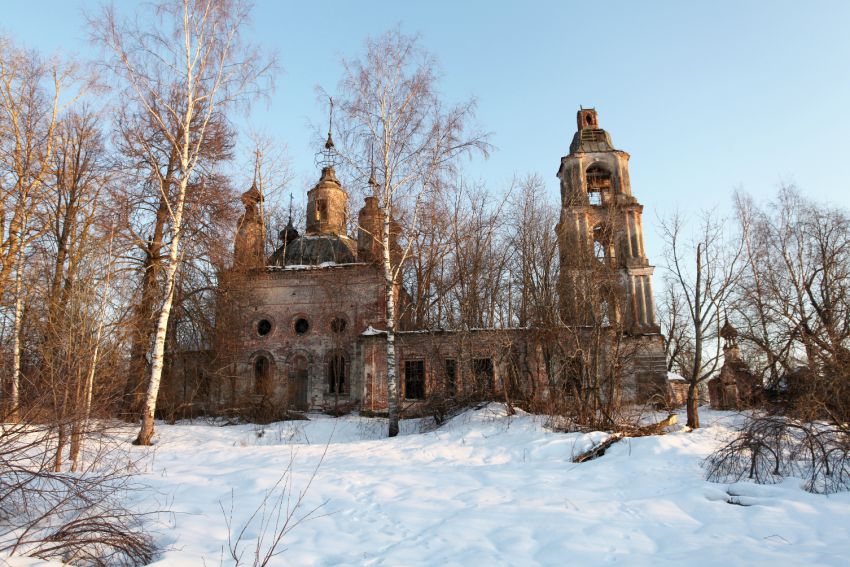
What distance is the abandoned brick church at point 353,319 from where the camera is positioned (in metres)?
18.1

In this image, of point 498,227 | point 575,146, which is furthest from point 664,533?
point 575,146

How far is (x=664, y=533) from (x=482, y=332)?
1127 centimetres

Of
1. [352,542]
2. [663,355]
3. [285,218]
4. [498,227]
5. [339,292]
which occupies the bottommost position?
[352,542]

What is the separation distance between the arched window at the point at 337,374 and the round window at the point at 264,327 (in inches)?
122

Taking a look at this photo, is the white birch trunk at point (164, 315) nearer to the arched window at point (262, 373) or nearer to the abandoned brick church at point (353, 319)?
the abandoned brick church at point (353, 319)

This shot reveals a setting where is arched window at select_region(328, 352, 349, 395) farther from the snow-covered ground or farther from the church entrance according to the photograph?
the snow-covered ground

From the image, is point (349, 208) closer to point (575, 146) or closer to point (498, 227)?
point (498, 227)

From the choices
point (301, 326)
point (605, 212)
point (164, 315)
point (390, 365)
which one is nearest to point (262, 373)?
point (301, 326)

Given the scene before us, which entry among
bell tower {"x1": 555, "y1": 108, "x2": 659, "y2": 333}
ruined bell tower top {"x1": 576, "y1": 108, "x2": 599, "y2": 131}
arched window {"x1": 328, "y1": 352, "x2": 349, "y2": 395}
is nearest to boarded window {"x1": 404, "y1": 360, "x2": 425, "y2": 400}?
arched window {"x1": 328, "y1": 352, "x2": 349, "y2": 395}

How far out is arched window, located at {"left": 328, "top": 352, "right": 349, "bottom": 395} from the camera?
21.7m

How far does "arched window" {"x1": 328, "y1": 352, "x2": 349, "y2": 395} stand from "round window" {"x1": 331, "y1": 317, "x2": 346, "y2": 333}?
99 centimetres

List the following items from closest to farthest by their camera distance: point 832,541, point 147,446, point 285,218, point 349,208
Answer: point 832,541 → point 147,446 → point 349,208 → point 285,218

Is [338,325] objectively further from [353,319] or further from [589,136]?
[589,136]

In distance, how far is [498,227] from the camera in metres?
20.9
